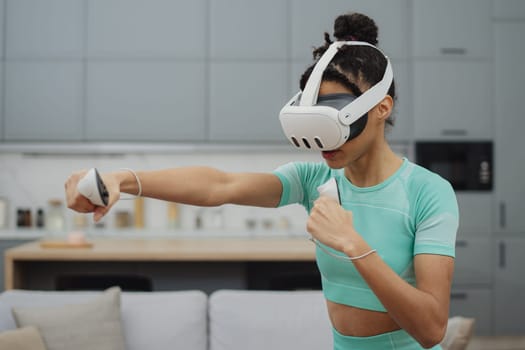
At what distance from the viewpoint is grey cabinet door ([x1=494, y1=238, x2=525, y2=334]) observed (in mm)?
5312

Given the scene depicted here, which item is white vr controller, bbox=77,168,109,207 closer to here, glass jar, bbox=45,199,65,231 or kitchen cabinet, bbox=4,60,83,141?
kitchen cabinet, bbox=4,60,83,141

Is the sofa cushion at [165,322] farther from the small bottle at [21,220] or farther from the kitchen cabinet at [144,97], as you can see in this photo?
the small bottle at [21,220]

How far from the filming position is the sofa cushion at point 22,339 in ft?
8.02

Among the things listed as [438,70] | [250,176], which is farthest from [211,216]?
[250,176]

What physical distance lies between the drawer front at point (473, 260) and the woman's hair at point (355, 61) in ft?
13.5

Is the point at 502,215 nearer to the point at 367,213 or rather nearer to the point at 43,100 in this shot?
the point at 43,100

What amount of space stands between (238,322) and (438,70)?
3.14 m

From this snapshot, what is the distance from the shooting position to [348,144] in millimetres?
1309

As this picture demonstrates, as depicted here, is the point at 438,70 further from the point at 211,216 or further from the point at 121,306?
the point at 121,306

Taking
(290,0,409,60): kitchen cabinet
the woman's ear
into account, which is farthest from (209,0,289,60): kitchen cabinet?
the woman's ear

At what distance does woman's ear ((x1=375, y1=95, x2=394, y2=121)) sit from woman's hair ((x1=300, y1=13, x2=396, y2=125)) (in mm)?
24

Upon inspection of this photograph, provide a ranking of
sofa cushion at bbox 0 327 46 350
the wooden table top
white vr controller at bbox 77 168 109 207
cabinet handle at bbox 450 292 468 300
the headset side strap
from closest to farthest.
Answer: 1. white vr controller at bbox 77 168 109 207
2. the headset side strap
3. sofa cushion at bbox 0 327 46 350
4. the wooden table top
5. cabinet handle at bbox 450 292 468 300

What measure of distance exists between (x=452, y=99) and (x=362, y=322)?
420 cm

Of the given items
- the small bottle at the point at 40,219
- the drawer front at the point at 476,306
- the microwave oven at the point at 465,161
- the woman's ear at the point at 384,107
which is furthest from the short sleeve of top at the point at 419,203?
the small bottle at the point at 40,219
